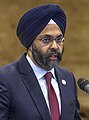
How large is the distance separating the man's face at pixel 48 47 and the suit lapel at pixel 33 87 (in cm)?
5

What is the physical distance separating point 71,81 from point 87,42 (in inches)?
101

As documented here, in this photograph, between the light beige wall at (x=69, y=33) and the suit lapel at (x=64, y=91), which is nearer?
the suit lapel at (x=64, y=91)

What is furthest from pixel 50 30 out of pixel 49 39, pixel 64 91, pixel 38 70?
pixel 64 91

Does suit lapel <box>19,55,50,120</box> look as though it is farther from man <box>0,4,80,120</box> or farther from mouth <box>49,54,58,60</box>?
mouth <box>49,54,58,60</box>

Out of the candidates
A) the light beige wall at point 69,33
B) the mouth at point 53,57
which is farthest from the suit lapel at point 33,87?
the light beige wall at point 69,33

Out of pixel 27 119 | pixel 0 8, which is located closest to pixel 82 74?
pixel 0 8

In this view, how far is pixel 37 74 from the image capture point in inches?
66.4

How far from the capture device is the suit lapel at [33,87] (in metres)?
1.61

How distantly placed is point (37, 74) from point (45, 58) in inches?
3.7

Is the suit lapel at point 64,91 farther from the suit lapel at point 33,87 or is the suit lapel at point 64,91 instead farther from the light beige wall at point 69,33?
the light beige wall at point 69,33

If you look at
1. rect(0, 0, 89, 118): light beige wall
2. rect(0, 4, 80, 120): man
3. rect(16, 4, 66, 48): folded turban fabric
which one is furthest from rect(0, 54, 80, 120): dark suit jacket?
rect(0, 0, 89, 118): light beige wall

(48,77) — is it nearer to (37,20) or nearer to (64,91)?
(64,91)

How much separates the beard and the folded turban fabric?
0.05m

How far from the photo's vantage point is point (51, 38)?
1623 mm
